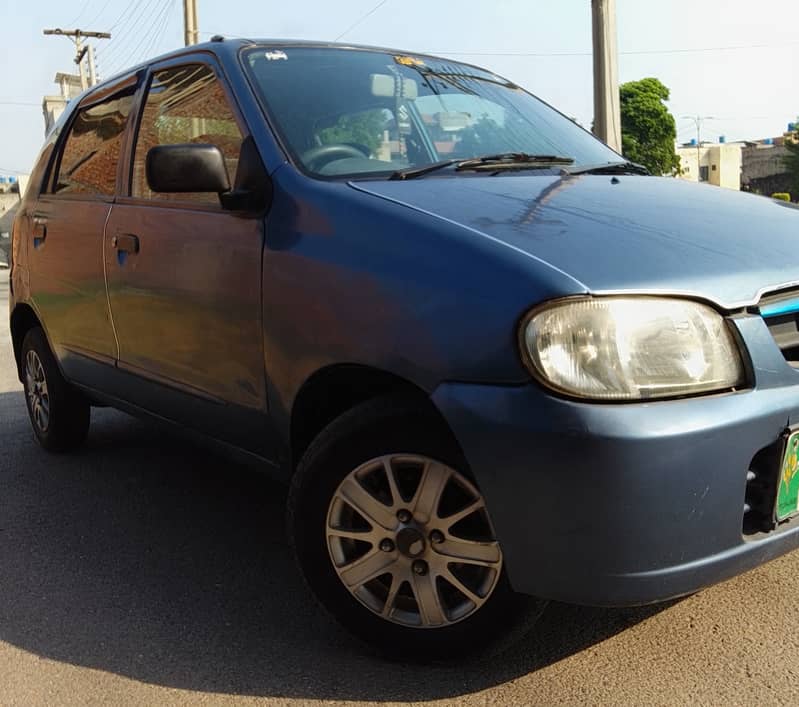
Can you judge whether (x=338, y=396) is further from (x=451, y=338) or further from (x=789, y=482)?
(x=789, y=482)

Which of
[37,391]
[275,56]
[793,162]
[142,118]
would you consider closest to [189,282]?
[275,56]

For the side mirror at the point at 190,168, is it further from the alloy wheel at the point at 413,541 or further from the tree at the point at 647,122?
the tree at the point at 647,122

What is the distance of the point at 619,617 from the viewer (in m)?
2.77

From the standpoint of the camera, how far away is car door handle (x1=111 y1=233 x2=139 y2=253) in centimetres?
343

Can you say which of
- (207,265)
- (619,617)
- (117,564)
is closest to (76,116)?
(207,265)

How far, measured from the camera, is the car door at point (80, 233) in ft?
12.5

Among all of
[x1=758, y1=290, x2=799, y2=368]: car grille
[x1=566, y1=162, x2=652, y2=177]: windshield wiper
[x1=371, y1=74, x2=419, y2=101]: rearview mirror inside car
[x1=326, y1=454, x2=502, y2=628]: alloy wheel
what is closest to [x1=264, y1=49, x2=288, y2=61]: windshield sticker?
[x1=371, y1=74, x2=419, y2=101]: rearview mirror inside car

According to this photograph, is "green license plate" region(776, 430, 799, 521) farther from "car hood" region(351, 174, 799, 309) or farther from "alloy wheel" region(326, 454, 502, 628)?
"alloy wheel" region(326, 454, 502, 628)

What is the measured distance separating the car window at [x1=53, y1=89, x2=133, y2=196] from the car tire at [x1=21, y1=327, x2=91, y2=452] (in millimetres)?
822

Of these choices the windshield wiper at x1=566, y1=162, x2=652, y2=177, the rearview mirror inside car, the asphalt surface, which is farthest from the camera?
the rearview mirror inside car

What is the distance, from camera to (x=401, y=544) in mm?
2414

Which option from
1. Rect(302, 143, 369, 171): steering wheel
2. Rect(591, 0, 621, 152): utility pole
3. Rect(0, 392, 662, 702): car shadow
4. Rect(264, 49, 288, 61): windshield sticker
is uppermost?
Rect(591, 0, 621, 152): utility pole

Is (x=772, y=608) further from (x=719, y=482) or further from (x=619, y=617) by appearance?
(x=719, y=482)

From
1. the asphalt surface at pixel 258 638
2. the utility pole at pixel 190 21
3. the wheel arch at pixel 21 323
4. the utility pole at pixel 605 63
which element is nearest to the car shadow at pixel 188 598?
the asphalt surface at pixel 258 638
